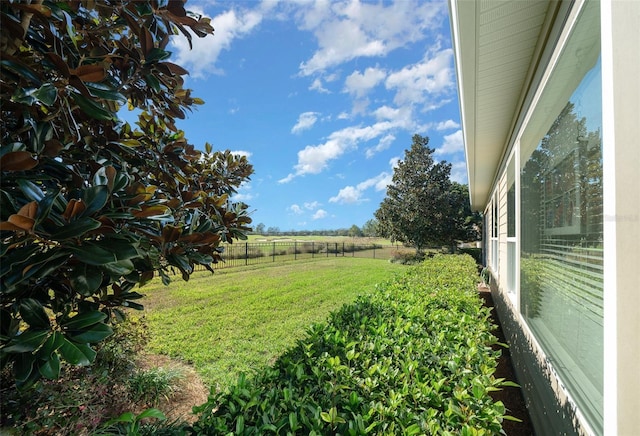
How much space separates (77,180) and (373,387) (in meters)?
1.66

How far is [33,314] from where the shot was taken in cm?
106

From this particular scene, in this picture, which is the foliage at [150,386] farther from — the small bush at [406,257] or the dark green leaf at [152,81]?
the small bush at [406,257]

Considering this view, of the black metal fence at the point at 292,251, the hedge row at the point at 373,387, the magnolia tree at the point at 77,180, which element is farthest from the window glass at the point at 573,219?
the black metal fence at the point at 292,251

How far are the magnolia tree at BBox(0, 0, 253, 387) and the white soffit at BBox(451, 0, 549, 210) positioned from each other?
69.7 inches

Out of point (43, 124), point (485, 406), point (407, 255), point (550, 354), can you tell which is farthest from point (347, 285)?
point (407, 255)

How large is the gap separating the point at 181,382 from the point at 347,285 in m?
7.07

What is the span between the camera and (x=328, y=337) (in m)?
2.09

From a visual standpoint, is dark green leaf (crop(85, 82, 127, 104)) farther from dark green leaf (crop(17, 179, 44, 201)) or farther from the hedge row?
the hedge row

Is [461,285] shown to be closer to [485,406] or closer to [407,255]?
[485,406]

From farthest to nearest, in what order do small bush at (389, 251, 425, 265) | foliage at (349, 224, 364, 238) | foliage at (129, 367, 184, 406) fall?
foliage at (349, 224, 364, 238), small bush at (389, 251, 425, 265), foliage at (129, 367, 184, 406)

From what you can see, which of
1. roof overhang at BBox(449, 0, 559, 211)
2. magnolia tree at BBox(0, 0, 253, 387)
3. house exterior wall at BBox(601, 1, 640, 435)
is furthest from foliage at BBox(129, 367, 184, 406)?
roof overhang at BBox(449, 0, 559, 211)

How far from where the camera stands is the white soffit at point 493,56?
82.5 inches

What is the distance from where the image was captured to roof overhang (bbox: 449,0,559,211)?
210 centimetres

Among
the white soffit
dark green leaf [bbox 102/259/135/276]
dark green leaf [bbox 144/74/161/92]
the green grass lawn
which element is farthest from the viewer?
the green grass lawn
